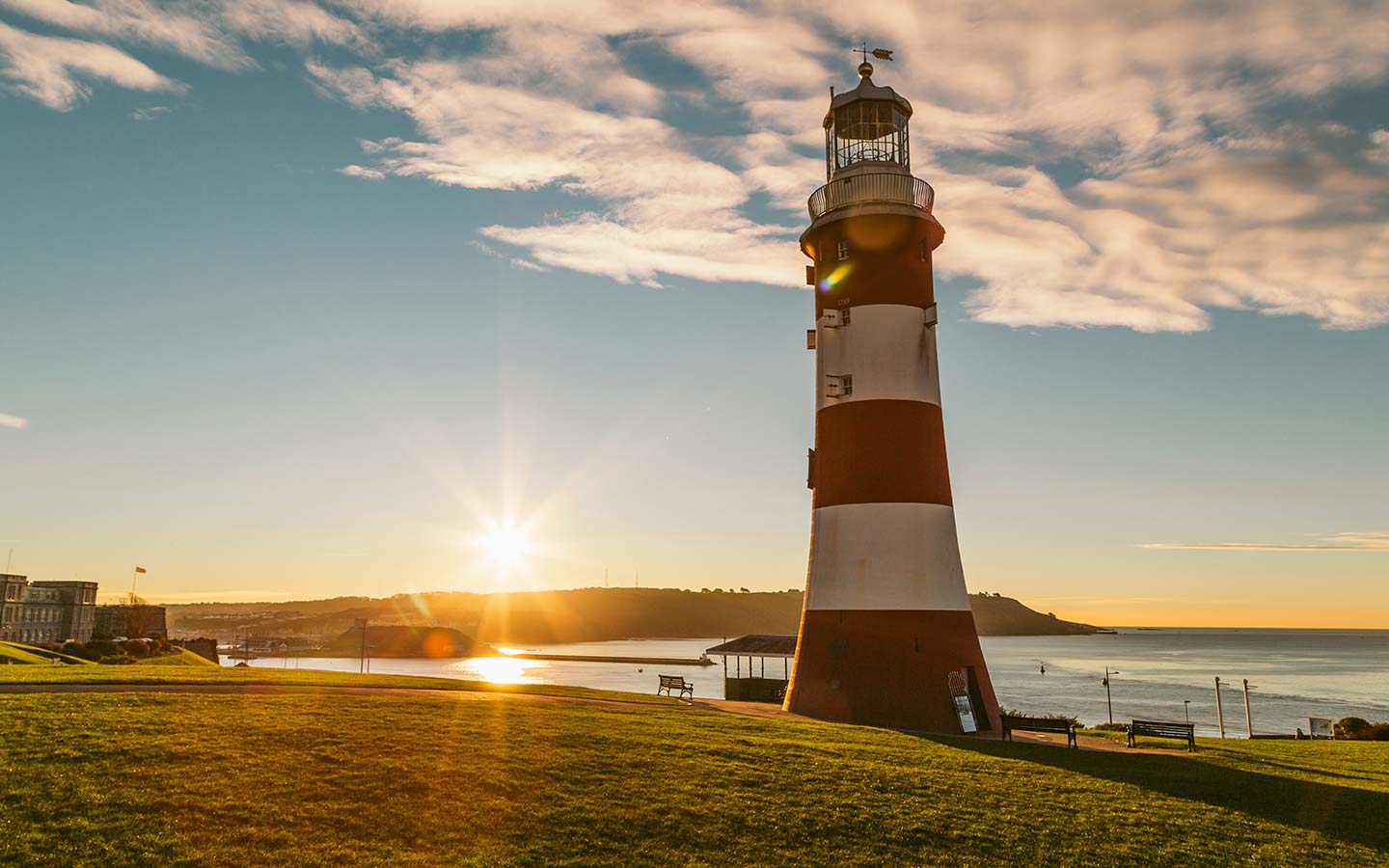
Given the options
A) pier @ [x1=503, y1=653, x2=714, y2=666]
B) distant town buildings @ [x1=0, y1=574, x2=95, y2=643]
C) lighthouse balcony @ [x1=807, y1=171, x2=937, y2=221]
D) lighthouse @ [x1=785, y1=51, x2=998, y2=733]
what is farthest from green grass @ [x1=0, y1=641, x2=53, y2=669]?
pier @ [x1=503, y1=653, x2=714, y2=666]

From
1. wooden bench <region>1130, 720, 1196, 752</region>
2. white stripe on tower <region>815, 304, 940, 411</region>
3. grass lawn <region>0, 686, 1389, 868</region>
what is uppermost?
white stripe on tower <region>815, 304, 940, 411</region>

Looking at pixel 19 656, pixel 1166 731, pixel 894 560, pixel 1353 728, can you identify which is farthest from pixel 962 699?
pixel 19 656

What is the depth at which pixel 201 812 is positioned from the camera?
402 inches

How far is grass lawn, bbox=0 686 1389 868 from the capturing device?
32.9 ft

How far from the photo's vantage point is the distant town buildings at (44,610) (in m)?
84.2

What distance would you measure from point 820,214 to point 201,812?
2165cm

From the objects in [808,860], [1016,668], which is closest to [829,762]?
[808,860]

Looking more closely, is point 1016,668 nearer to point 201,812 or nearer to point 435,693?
point 435,693

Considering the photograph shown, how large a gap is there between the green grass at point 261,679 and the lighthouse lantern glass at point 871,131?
55.8 feet

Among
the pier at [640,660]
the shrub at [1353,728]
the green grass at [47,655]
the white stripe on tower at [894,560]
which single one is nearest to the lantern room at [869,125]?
the white stripe on tower at [894,560]

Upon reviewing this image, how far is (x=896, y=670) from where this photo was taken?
2259 centimetres

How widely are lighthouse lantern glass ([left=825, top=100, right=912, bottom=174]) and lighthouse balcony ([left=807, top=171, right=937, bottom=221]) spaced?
734 millimetres

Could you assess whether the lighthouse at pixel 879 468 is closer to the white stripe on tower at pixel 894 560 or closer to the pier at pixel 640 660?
the white stripe on tower at pixel 894 560

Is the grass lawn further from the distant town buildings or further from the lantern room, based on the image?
the distant town buildings
